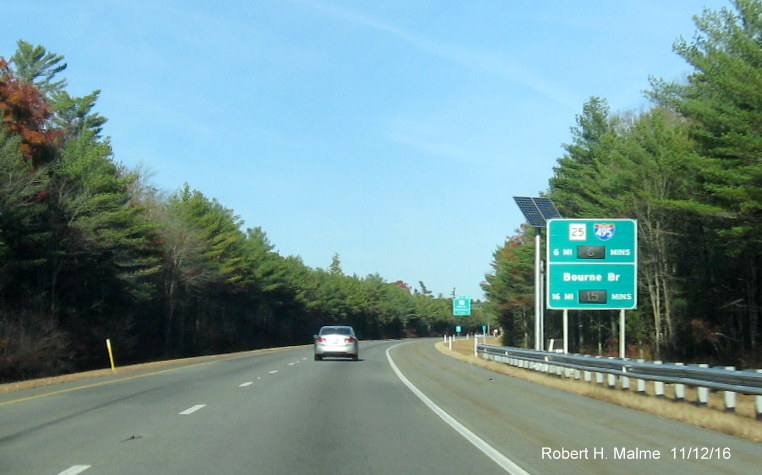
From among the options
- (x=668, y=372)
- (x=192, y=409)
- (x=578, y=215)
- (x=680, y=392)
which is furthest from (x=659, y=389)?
(x=578, y=215)

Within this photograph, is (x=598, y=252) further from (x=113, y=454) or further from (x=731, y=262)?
(x=113, y=454)

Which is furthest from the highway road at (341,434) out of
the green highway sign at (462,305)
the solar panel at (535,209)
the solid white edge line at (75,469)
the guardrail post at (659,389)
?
the green highway sign at (462,305)

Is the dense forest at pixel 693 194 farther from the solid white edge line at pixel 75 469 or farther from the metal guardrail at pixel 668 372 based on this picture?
the solid white edge line at pixel 75 469

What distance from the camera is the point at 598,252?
30359 millimetres

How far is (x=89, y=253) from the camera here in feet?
153

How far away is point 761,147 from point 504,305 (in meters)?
69.9

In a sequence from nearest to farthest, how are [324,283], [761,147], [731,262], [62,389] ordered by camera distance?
1. [62,389]
2. [761,147]
3. [731,262]
4. [324,283]

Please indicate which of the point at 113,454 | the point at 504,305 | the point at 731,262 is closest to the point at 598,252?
the point at 731,262

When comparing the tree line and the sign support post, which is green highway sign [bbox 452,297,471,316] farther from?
the sign support post

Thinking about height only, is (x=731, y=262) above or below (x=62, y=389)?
above

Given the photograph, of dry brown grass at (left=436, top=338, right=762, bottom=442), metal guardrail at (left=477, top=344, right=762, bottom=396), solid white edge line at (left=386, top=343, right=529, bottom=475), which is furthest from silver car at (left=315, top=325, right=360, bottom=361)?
solid white edge line at (left=386, top=343, right=529, bottom=475)

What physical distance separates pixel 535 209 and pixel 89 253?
25.1 meters

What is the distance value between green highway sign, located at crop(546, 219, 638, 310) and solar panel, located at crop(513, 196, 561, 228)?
1258 cm

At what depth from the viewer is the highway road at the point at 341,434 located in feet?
33.8
